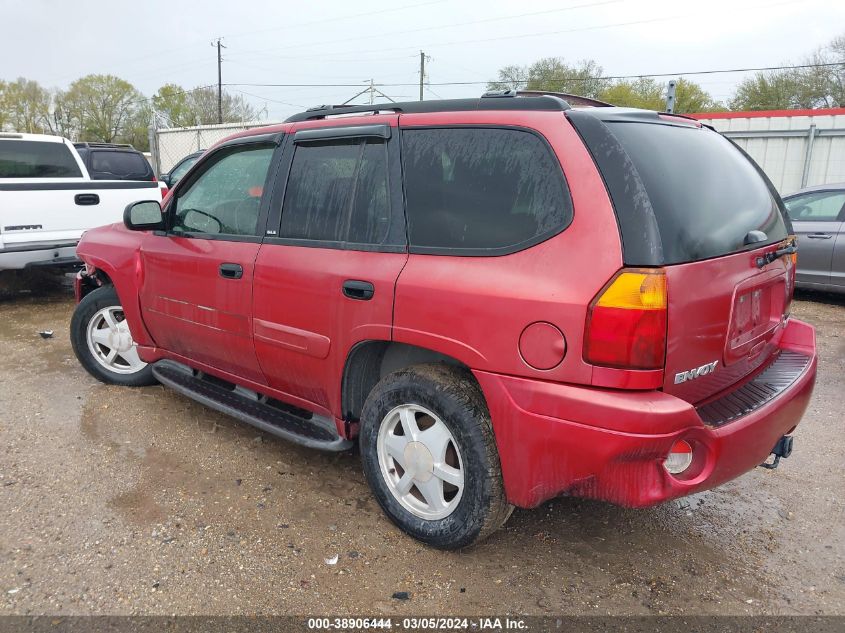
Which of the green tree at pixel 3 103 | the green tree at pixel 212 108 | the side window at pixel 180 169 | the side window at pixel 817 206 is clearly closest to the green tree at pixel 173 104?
the green tree at pixel 212 108

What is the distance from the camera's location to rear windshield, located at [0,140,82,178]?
717 cm

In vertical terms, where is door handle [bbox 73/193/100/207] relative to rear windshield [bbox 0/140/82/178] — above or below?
below

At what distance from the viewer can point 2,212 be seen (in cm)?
634

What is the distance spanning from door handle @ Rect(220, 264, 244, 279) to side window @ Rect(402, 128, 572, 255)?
109 cm

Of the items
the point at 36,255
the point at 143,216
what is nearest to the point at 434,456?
the point at 143,216

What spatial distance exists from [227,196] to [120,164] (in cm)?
759

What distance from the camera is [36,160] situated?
7438mm

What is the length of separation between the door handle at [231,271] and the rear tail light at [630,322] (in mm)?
1926

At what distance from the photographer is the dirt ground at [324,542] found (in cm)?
244

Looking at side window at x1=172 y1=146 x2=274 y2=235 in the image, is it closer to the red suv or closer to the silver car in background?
the red suv

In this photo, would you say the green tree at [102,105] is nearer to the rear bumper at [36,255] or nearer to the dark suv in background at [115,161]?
the dark suv in background at [115,161]

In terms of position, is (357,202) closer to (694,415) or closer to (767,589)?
(694,415)

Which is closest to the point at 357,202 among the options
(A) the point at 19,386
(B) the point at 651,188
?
(B) the point at 651,188

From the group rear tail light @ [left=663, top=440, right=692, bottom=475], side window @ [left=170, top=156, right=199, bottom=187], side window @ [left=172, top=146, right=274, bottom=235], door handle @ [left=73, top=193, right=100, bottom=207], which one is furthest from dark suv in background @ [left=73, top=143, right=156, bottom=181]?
rear tail light @ [left=663, top=440, right=692, bottom=475]
